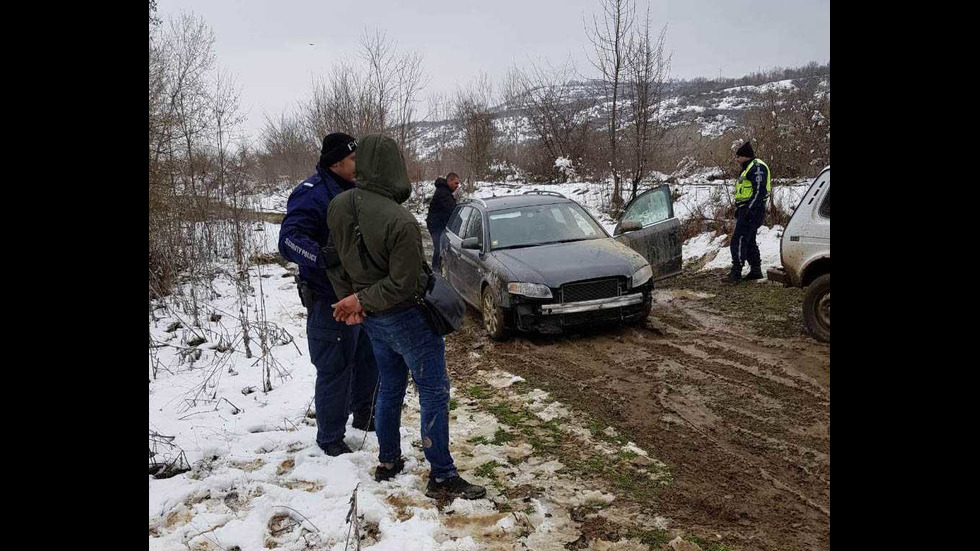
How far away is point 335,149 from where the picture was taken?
389cm

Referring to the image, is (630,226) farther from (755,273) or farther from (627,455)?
(627,455)

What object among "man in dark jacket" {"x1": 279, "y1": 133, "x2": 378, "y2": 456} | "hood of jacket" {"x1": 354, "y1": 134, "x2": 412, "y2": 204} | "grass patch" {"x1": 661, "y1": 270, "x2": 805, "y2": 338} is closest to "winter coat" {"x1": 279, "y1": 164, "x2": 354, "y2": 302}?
"man in dark jacket" {"x1": 279, "y1": 133, "x2": 378, "y2": 456}

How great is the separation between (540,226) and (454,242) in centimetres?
152

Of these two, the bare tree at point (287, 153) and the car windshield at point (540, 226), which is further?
the bare tree at point (287, 153)

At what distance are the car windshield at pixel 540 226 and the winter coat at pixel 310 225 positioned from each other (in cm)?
374

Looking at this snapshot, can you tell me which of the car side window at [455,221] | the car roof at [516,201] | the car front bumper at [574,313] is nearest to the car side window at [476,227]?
the car roof at [516,201]

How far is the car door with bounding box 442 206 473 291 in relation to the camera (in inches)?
338

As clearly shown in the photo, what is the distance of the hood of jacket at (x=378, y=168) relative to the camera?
3295mm

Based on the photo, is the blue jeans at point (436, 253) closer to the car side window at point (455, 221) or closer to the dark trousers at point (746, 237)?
the car side window at point (455, 221)

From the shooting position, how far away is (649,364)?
595 cm

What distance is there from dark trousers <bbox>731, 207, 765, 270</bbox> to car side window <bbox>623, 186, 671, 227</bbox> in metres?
1.30

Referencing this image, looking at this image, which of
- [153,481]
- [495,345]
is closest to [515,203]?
[495,345]
